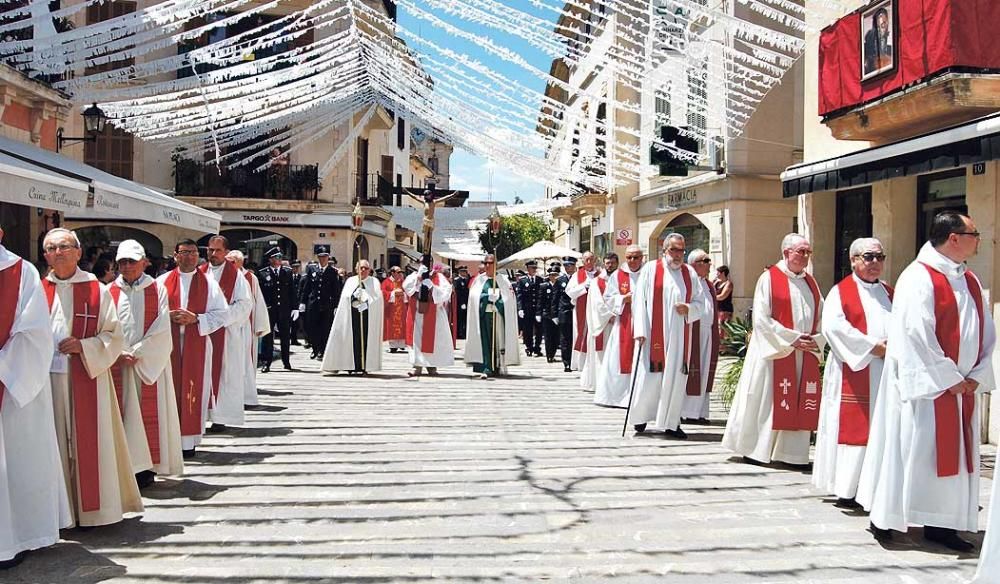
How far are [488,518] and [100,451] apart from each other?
7.78ft

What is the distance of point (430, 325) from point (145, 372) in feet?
27.1

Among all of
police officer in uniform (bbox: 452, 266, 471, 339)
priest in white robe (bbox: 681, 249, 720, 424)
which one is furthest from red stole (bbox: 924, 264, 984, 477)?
police officer in uniform (bbox: 452, 266, 471, 339)

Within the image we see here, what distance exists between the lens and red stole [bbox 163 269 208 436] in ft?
24.1

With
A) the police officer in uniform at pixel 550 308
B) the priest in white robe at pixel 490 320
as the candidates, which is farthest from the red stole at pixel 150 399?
the police officer in uniform at pixel 550 308

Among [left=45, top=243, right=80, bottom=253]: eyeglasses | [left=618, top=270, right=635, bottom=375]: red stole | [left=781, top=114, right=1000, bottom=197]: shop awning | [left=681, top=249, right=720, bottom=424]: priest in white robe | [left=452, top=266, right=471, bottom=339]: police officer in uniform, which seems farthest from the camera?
[left=452, top=266, right=471, bottom=339]: police officer in uniform

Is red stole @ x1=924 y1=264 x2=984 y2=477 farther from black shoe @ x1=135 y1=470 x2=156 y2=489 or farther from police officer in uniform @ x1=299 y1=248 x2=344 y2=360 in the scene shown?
police officer in uniform @ x1=299 y1=248 x2=344 y2=360

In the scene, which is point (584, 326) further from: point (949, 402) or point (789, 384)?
point (949, 402)

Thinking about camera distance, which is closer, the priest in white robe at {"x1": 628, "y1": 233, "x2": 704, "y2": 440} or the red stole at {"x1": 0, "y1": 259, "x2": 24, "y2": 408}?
the red stole at {"x1": 0, "y1": 259, "x2": 24, "y2": 408}

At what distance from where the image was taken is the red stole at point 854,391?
572 cm

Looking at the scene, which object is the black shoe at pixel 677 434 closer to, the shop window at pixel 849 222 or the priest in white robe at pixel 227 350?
the priest in white robe at pixel 227 350

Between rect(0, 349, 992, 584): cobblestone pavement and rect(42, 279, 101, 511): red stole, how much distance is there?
32 cm

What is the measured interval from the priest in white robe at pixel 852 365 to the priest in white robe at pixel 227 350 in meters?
5.29

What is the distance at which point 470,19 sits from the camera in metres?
10.7

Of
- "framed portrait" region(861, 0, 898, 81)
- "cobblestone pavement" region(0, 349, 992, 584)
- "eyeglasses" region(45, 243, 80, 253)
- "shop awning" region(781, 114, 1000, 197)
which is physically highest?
"framed portrait" region(861, 0, 898, 81)
